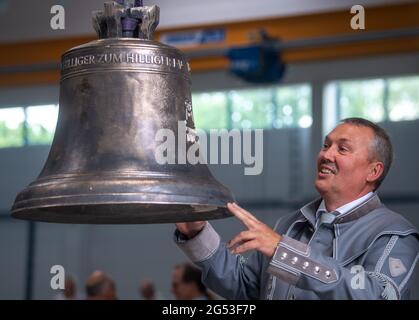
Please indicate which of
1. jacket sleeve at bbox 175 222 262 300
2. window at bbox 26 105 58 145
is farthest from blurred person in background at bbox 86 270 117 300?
jacket sleeve at bbox 175 222 262 300

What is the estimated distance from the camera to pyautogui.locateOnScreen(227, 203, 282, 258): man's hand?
2668 mm

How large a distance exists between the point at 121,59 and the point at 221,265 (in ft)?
2.76

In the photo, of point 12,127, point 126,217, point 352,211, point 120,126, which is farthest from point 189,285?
point 12,127

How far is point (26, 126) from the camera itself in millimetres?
9742

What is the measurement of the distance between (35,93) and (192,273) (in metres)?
3.49

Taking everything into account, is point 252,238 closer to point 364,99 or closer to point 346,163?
point 346,163

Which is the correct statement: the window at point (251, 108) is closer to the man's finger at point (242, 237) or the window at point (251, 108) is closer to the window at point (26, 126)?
the window at point (26, 126)

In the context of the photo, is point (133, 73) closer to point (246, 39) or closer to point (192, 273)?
point (192, 273)

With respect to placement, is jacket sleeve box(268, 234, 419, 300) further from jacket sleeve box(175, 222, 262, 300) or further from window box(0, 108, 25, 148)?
window box(0, 108, 25, 148)

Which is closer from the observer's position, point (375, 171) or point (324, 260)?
point (324, 260)

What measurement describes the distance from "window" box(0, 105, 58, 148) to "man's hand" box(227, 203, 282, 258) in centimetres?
669

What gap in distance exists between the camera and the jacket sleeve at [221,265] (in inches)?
122

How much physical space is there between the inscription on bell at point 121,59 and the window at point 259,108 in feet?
20.2

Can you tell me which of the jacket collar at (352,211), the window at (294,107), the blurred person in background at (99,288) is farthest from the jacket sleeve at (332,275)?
the window at (294,107)
